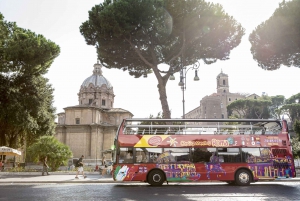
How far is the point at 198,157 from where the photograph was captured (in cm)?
1328

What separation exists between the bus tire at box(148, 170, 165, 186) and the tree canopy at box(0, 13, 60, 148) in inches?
615

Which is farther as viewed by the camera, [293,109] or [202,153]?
[293,109]

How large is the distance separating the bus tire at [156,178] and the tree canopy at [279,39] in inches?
524

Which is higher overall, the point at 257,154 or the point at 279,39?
Result: the point at 279,39

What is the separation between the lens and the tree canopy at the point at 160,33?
1930 centimetres

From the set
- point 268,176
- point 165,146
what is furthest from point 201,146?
point 268,176

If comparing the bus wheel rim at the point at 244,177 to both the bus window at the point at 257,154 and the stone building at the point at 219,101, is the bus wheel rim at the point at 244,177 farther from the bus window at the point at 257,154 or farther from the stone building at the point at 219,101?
the stone building at the point at 219,101

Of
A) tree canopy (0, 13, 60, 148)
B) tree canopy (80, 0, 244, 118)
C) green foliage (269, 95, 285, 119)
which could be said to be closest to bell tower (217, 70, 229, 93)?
green foliage (269, 95, 285, 119)

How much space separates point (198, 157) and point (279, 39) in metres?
12.1

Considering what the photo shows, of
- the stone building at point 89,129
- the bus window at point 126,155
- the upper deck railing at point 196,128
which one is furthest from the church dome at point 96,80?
the bus window at point 126,155

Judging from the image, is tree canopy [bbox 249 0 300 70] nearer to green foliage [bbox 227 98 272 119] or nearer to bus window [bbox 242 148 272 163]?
bus window [bbox 242 148 272 163]

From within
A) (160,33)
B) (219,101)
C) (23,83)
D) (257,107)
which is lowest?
(23,83)

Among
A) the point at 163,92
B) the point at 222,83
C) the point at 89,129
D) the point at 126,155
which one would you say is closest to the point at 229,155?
the point at 126,155

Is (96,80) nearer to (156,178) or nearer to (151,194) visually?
(156,178)
